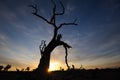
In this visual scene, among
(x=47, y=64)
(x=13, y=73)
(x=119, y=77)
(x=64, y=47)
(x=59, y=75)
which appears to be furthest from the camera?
(x=13, y=73)

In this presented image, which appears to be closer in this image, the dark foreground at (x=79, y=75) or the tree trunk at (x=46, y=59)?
the dark foreground at (x=79, y=75)

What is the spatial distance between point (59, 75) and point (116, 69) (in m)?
6.21

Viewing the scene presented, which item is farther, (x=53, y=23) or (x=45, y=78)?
(x=53, y=23)

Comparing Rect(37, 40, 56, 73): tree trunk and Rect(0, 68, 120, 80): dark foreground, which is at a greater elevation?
Rect(37, 40, 56, 73): tree trunk

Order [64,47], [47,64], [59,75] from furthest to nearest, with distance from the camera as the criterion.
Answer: [59,75] → [64,47] → [47,64]

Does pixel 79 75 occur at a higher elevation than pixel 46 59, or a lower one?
lower

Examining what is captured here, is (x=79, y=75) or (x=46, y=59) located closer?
(x=46, y=59)

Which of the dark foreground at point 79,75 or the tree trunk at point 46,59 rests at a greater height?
the tree trunk at point 46,59

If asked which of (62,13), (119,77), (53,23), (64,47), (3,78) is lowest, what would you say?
(119,77)

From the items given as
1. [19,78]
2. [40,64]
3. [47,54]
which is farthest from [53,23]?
[19,78]

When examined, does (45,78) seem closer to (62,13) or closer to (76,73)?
(76,73)

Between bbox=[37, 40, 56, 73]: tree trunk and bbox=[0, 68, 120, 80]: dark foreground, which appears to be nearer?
bbox=[0, 68, 120, 80]: dark foreground

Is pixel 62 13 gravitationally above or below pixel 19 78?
above

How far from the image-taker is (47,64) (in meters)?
16.0
